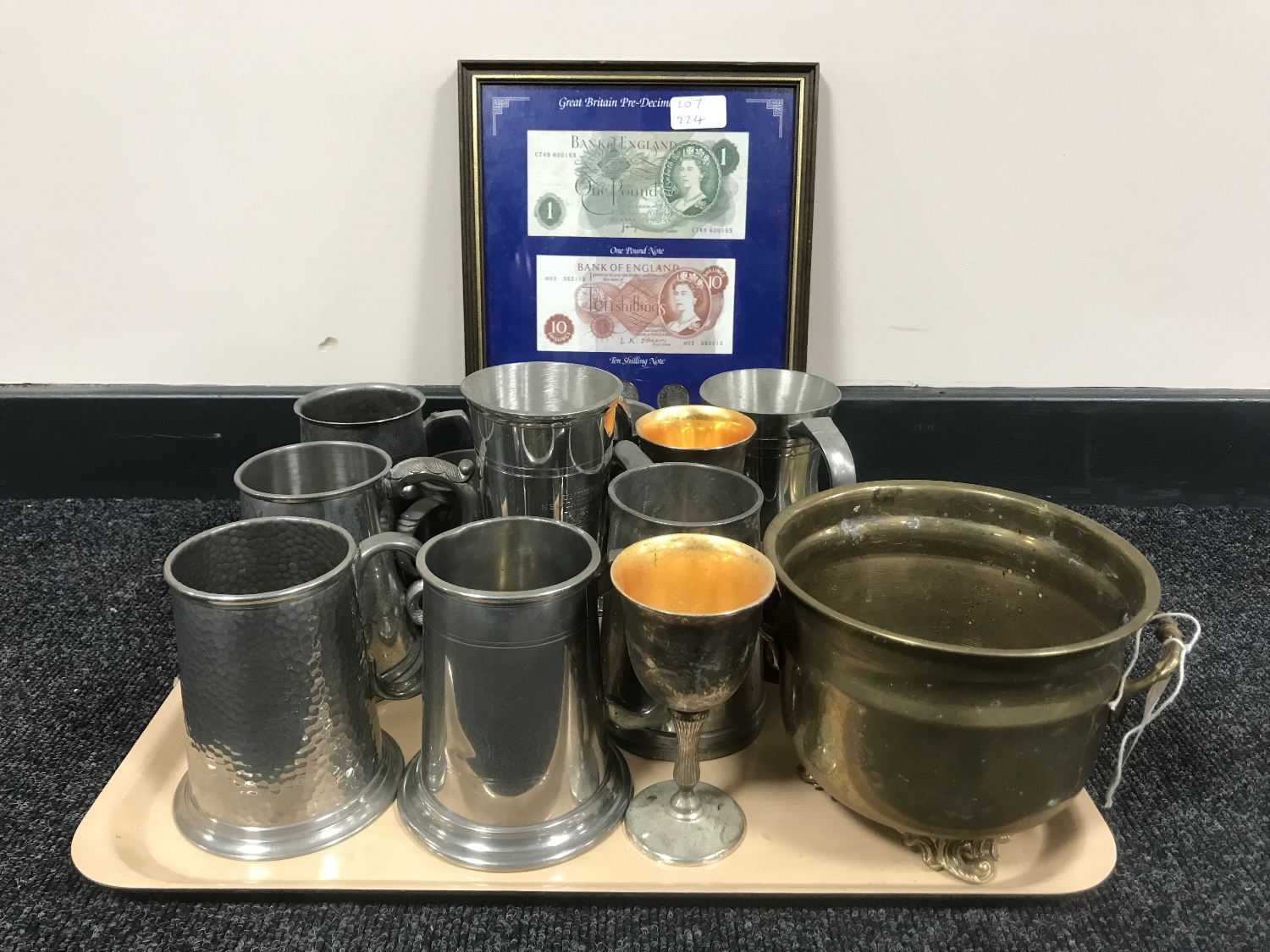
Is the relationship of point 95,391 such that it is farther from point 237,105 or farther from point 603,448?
point 603,448

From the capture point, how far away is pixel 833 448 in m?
0.65

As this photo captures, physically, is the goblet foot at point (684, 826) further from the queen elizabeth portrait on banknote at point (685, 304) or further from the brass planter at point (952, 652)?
the queen elizabeth portrait on banknote at point (685, 304)

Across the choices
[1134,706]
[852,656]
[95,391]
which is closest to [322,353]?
[95,391]

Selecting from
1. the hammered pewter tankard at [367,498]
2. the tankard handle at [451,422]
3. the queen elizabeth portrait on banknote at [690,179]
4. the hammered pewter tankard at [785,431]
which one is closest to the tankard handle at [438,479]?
the hammered pewter tankard at [367,498]

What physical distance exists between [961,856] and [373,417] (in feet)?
1.94

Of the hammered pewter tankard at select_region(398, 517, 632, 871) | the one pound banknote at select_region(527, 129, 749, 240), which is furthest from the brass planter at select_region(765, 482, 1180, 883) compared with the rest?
the one pound banknote at select_region(527, 129, 749, 240)

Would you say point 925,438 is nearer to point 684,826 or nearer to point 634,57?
point 634,57

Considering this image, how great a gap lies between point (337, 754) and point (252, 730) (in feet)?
0.18

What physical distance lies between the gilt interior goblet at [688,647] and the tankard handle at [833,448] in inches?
5.0

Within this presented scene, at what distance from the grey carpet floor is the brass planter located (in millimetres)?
79

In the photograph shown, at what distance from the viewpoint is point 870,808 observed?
1.68 feet

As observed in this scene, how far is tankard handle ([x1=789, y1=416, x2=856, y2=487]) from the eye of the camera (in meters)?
0.63

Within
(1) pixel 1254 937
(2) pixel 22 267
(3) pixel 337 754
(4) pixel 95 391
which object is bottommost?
(1) pixel 1254 937

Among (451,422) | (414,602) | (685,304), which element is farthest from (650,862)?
(685,304)
